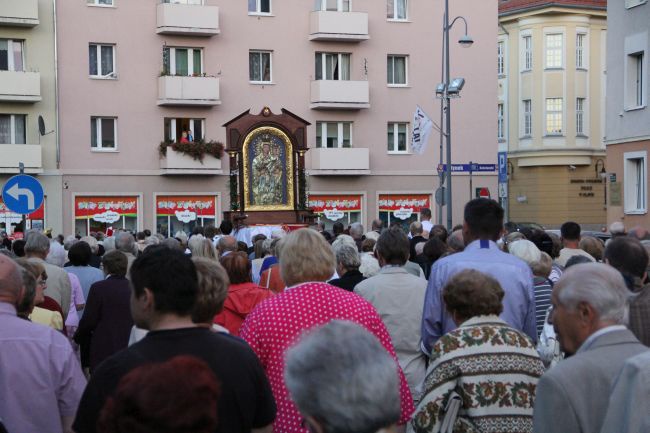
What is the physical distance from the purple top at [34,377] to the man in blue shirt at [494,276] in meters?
2.46

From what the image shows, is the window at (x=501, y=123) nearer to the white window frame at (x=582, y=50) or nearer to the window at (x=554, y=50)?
the window at (x=554, y=50)

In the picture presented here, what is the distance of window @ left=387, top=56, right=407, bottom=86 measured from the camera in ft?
139

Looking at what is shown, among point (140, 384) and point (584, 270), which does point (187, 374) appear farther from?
point (584, 270)

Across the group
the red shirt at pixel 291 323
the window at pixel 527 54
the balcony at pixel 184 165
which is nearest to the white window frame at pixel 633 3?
the balcony at pixel 184 165

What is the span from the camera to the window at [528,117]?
54969 mm

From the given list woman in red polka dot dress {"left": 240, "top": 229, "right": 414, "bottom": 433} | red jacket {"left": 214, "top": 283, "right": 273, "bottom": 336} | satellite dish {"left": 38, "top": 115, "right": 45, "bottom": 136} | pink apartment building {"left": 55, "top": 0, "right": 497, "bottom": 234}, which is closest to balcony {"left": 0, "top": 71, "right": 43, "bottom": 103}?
satellite dish {"left": 38, "top": 115, "right": 45, "bottom": 136}

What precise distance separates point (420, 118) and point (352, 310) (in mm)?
27214

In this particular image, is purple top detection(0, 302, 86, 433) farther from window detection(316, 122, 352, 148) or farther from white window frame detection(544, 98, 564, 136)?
white window frame detection(544, 98, 564, 136)

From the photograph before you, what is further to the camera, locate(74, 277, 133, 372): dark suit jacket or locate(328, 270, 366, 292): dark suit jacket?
locate(328, 270, 366, 292): dark suit jacket

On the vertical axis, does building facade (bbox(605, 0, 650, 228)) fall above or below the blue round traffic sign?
above

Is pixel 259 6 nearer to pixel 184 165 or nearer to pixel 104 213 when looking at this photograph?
pixel 184 165

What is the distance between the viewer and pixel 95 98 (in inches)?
1499

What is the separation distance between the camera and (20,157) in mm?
36219

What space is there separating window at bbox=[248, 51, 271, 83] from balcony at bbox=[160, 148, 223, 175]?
373cm
